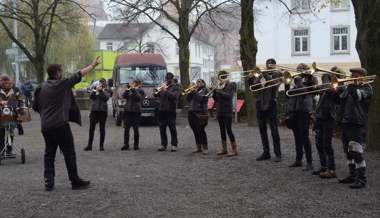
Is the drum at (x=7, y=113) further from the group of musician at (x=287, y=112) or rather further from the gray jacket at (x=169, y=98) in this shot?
the gray jacket at (x=169, y=98)

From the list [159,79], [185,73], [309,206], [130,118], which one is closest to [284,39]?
[185,73]

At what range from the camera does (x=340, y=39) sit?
152 feet

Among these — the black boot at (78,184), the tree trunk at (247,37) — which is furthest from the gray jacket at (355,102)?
the tree trunk at (247,37)

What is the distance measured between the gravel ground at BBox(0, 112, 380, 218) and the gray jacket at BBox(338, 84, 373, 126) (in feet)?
3.43

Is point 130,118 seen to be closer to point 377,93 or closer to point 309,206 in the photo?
point 377,93

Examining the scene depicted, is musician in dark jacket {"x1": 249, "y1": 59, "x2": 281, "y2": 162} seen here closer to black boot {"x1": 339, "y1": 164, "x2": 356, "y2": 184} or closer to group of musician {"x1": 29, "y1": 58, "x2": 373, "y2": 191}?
group of musician {"x1": 29, "y1": 58, "x2": 373, "y2": 191}

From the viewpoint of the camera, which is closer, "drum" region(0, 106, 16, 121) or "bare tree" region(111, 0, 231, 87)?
"drum" region(0, 106, 16, 121)

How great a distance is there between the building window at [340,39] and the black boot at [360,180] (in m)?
38.8

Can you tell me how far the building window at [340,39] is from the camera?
4612cm

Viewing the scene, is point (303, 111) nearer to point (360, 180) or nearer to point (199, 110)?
point (360, 180)

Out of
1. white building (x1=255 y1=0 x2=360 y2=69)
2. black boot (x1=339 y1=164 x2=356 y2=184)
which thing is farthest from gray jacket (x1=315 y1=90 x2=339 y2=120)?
white building (x1=255 y1=0 x2=360 y2=69)

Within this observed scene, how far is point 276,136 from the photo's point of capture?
11.5m

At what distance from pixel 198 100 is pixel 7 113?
13.7 feet

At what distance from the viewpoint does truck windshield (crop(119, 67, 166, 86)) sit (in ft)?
78.8
